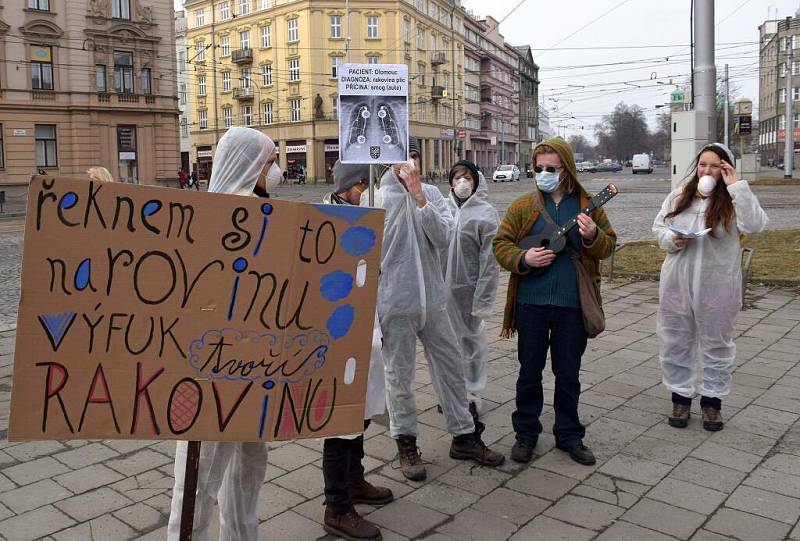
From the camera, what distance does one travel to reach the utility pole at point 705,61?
8688 millimetres

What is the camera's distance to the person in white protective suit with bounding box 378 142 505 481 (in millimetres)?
4051

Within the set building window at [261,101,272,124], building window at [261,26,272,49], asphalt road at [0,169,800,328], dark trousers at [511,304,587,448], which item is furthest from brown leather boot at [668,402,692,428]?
building window at [261,26,272,49]

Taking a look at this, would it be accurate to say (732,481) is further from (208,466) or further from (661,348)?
(208,466)

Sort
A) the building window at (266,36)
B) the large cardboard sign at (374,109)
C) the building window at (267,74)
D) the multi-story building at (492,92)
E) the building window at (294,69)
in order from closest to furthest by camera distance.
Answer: the large cardboard sign at (374,109) → the building window at (294,69) → the building window at (266,36) → the building window at (267,74) → the multi-story building at (492,92)

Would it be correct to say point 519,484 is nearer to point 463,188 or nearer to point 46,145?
point 463,188

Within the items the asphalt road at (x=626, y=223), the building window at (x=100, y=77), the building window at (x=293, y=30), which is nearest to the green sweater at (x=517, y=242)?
the asphalt road at (x=626, y=223)

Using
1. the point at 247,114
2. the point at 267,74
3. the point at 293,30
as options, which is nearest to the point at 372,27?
the point at 293,30

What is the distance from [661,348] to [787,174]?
4321 cm

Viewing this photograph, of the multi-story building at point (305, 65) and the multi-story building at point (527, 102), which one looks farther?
the multi-story building at point (527, 102)

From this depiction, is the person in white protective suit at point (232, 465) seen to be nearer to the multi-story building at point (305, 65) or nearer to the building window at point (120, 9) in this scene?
the building window at point (120, 9)

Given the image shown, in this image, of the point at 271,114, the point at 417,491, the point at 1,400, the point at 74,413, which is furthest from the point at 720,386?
the point at 271,114

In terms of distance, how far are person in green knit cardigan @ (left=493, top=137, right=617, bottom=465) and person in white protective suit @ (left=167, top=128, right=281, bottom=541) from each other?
181 centimetres

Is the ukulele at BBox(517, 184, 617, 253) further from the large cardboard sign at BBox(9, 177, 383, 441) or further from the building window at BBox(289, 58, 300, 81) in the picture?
the building window at BBox(289, 58, 300, 81)

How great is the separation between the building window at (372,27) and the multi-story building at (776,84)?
31.0 metres
